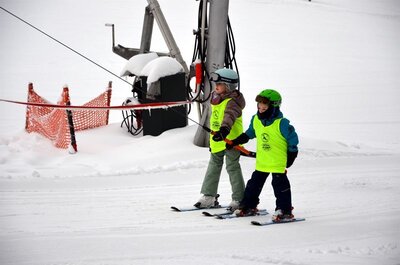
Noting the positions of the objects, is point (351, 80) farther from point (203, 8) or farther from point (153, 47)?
point (203, 8)

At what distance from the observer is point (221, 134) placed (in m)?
7.43

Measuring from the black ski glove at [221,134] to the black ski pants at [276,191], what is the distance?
1.82 ft

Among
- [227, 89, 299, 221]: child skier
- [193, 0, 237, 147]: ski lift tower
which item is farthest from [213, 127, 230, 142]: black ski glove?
[193, 0, 237, 147]: ski lift tower

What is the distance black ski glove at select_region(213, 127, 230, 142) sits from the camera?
7.41m

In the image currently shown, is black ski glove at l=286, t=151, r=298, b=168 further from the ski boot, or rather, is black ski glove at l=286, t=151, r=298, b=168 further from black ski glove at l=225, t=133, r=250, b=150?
the ski boot

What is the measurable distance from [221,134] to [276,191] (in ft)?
2.88

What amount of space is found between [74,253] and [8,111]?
40.3 feet

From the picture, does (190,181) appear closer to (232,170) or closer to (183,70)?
(232,170)

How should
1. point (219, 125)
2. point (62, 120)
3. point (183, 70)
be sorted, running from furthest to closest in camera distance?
point (183, 70) → point (62, 120) → point (219, 125)

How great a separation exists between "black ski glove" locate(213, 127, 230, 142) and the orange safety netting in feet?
14.7

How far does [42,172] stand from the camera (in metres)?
10.3

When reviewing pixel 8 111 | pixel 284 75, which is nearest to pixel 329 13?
pixel 284 75

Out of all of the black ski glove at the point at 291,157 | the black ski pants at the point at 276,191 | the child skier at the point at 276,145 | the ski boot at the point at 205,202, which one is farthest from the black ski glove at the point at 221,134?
the ski boot at the point at 205,202

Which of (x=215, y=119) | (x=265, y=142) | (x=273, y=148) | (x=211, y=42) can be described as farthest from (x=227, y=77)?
(x=211, y=42)
